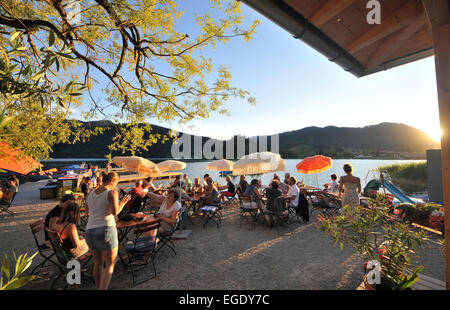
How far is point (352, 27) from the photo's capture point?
2.65 meters

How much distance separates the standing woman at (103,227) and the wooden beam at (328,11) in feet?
11.7

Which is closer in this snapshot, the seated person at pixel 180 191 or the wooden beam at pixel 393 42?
the wooden beam at pixel 393 42

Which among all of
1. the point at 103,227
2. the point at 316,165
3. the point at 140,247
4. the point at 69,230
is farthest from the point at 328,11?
the point at 316,165

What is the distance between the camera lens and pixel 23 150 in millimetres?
3498

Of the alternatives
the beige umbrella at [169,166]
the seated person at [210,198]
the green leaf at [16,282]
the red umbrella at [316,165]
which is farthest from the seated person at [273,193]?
the beige umbrella at [169,166]

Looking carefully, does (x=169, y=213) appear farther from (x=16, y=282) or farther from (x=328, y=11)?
(x=328, y=11)

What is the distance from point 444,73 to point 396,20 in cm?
113

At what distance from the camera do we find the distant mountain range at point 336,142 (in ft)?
236

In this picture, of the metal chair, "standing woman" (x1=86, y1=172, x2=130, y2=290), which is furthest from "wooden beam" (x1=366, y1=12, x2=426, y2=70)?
the metal chair

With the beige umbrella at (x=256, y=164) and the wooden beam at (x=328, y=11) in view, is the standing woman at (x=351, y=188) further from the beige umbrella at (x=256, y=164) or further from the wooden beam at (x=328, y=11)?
the wooden beam at (x=328, y=11)

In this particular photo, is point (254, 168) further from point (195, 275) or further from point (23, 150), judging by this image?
point (23, 150)
